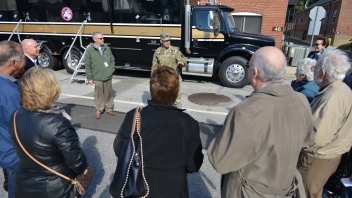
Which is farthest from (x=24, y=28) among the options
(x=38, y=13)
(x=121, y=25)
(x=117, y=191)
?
(x=117, y=191)

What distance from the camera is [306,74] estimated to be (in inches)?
108

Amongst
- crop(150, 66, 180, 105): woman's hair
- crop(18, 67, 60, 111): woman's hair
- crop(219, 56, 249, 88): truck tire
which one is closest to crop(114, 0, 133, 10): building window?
crop(219, 56, 249, 88): truck tire

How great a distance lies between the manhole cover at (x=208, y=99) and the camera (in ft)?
20.7

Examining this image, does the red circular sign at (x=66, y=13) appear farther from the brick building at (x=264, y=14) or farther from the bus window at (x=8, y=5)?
the brick building at (x=264, y=14)

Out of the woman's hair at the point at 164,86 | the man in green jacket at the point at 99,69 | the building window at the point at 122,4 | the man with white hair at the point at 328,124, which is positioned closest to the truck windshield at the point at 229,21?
the building window at the point at 122,4

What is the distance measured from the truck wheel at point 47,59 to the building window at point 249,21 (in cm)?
900

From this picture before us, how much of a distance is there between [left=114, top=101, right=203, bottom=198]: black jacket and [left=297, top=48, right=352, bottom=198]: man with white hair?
1100 mm

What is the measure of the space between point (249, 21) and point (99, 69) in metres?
10.1

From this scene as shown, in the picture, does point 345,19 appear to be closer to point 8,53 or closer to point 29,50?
point 29,50

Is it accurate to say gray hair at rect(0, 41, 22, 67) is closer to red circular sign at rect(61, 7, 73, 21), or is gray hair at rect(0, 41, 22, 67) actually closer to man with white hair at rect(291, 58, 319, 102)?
man with white hair at rect(291, 58, 319, 102)

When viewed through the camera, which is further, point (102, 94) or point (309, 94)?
point (102, 94)

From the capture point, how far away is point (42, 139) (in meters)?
1.59

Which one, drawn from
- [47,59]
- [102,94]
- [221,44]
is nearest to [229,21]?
[221,44]

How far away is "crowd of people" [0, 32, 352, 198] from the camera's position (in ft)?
4.69
